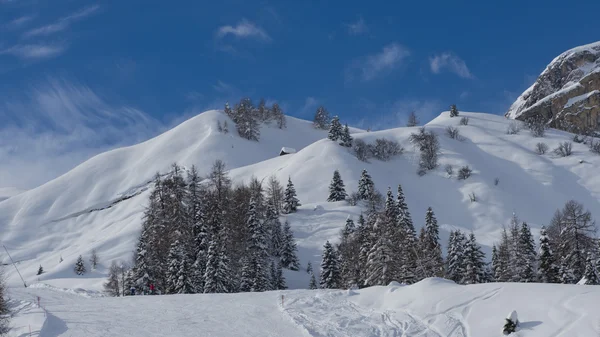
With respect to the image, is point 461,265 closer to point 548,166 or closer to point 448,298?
point 448,298

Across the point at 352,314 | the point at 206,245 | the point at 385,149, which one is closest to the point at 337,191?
the point at 385,149

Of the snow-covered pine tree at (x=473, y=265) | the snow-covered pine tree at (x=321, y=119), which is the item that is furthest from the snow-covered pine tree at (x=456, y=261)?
the snow-covered pine tree at (x=321, y=119)

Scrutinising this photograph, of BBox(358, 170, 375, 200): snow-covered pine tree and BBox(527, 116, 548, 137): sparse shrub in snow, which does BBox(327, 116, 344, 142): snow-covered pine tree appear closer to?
BBox(358, 170, 375, 200): snow-covered pine tree

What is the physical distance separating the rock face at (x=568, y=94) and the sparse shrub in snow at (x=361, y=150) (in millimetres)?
74115

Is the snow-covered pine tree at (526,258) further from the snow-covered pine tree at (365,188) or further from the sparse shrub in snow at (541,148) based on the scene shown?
the sparse shrub in snow at (541,148)

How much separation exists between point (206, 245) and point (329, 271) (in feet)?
38.4

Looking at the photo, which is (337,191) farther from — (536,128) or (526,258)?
(536,128)

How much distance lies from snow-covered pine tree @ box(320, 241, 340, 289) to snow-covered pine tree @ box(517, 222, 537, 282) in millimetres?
15200

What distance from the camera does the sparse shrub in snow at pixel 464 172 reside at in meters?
95.2

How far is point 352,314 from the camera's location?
64.6ft

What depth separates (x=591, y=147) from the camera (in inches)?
4171

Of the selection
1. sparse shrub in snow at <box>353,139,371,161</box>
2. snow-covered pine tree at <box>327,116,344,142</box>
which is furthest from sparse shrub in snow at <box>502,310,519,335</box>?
snow-covered pine tree at <box>327,116,344,142</box>

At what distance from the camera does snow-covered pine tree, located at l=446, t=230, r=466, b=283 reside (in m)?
41.8

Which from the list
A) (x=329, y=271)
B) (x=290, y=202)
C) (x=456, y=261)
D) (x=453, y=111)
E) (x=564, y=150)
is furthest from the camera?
(x=453, y=111)
